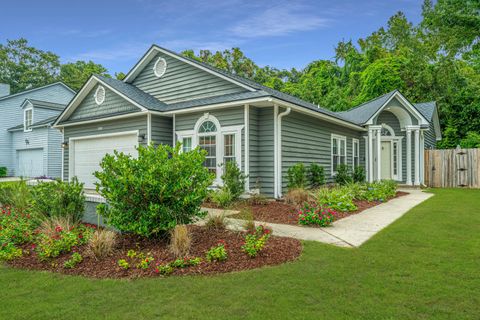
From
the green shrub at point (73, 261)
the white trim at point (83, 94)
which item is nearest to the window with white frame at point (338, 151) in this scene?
the white trim at point (83, 94)

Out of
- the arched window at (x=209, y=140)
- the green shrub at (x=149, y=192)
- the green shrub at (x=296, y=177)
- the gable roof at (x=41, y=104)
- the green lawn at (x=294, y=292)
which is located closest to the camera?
the green lawn at (x=294, y=292)

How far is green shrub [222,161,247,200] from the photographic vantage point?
9.11m

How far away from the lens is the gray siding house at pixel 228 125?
32.2 ft

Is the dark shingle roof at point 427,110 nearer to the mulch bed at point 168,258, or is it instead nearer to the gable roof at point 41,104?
the mulch bed at point 168,258

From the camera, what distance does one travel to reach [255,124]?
32.6 feet

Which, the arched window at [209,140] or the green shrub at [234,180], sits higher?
the arched window at [209,140]

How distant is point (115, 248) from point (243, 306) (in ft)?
8.64

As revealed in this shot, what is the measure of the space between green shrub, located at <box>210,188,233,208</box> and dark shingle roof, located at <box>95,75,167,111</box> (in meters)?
3.92

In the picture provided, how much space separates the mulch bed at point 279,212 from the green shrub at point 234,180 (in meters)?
0.57

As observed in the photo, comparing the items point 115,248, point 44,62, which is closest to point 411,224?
point 115,248

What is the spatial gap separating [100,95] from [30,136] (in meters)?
12.2

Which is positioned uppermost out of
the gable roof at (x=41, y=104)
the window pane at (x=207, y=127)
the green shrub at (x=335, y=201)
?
the gable roof at (x=41, y=104)

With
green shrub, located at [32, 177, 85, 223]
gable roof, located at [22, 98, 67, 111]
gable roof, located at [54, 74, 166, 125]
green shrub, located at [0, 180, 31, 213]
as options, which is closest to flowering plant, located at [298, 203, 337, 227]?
green shrub, located at [32, 177, 85, 223]

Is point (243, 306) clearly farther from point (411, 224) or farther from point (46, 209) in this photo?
point (411, 224)
